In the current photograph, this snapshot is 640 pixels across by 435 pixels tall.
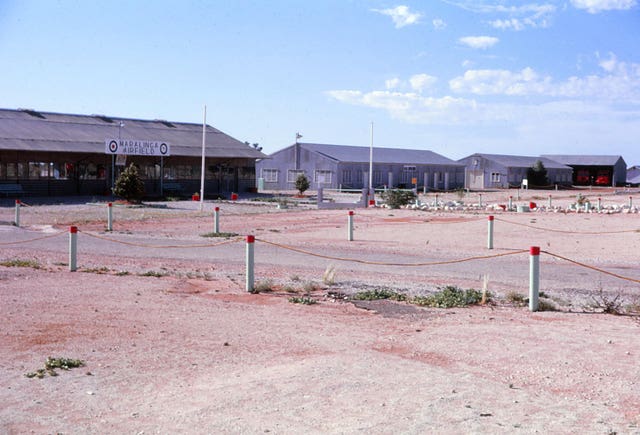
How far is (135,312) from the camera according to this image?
1107 centimetres

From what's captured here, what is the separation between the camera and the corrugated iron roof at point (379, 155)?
75375mm

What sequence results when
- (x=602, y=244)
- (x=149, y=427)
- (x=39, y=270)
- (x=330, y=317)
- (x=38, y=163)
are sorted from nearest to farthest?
(x=149, y=427)
(x=330, y=317)
(x=39, y=270)
(x=602, y=244)
(x=38, y=163)

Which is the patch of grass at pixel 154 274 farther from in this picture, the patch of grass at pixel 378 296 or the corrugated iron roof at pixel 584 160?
the corrugated iron roof at pixel 584 160

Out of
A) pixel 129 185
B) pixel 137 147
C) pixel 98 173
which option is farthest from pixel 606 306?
pixel 98 173

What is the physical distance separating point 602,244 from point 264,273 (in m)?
11.9

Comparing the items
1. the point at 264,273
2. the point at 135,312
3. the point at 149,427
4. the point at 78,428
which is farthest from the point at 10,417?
the point at 264,273

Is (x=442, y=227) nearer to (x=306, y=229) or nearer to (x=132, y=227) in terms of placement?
(x=306, y=229)

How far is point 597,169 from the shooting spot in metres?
110

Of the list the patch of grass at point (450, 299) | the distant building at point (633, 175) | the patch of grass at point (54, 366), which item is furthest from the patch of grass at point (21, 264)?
the distant building at point (633, 175)

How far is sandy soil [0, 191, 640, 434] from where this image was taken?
639 cm

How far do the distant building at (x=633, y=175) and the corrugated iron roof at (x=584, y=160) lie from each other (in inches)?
242

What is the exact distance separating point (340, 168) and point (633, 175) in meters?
72.6

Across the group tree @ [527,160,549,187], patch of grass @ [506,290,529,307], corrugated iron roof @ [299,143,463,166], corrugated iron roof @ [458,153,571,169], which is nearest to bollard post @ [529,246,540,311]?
patch of grass @ [506,290,529,307]

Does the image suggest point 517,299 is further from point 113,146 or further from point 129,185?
point 113,146
